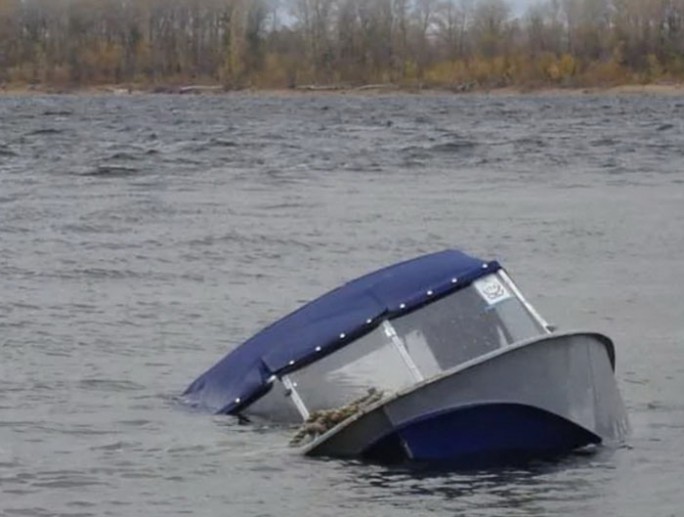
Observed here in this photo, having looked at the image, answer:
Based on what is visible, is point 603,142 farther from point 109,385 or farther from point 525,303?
point 525,303

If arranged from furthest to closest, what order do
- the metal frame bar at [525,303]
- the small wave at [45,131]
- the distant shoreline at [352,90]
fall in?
the distant shoreline at [352,90]
the small wave at [45,131]
the metal frame bar at [525,303]

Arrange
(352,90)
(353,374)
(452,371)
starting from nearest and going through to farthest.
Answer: (452,371) < (353,374) < (352,90)

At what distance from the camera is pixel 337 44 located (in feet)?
525

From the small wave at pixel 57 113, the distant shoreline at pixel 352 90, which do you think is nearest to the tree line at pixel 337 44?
the distant shoreline at pixel 352 90

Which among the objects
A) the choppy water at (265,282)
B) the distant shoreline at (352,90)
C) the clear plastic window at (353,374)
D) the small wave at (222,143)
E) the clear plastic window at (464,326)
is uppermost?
the clear plastic window at (464,326)

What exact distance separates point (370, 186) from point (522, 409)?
83.1 ft

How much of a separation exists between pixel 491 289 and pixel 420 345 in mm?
750

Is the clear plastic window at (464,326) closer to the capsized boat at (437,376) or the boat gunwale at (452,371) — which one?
the capsized boat at (437,376)

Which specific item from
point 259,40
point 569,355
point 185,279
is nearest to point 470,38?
point 259,40

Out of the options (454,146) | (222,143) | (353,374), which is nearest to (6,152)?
(222,143)

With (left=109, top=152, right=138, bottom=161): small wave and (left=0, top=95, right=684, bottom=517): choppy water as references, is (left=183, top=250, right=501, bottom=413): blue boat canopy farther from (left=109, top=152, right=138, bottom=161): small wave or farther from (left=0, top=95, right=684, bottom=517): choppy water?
(left=109, top=152, right=138, bottom=161): small wave

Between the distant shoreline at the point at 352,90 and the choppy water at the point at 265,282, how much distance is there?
264 ft

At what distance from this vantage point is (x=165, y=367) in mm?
17062

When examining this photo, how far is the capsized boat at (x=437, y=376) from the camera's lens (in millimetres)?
Answer: 12617
